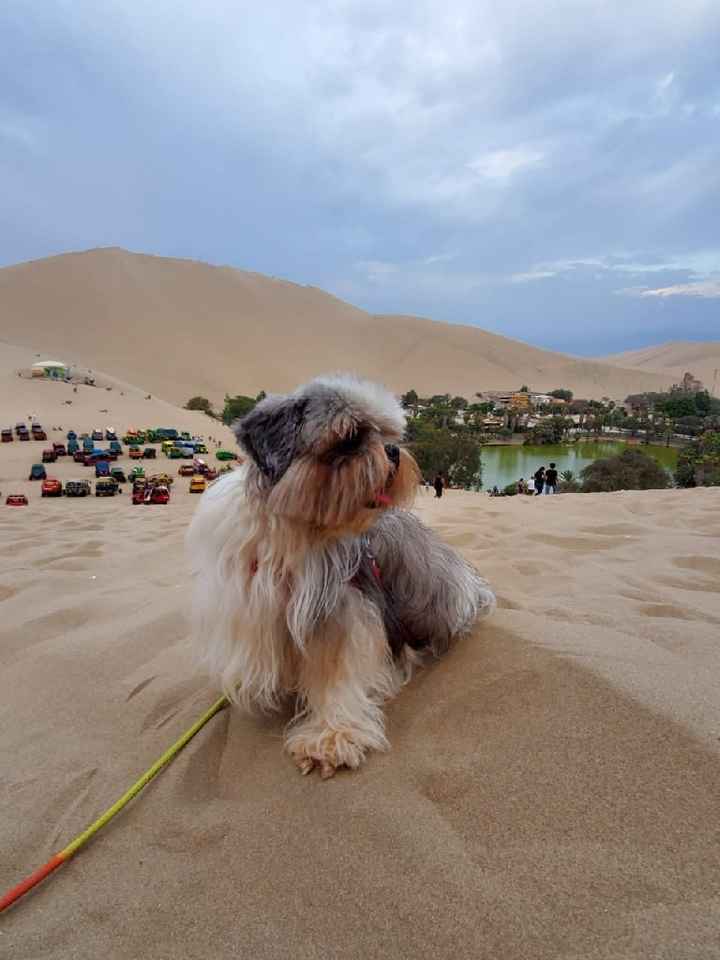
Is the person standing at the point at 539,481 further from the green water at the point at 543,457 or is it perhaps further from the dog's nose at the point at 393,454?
the green water at the point at 543,457

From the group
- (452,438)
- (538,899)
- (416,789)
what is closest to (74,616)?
(416,789)

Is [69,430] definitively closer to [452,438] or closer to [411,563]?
[452,438]

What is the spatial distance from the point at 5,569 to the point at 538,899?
15.9 feet

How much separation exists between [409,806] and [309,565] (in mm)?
893

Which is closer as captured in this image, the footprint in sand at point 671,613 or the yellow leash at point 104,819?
the yellow leash at point 104,819

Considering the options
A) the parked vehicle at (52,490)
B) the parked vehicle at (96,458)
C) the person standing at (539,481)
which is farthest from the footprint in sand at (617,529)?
the parked vehicle at (96,458)

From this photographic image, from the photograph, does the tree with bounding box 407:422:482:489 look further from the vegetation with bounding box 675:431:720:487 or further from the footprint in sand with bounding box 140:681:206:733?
the footprint in sand with bounding box 140:681:206:733

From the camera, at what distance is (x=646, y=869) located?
4.33 feet

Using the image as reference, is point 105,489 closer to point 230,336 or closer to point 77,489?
point 77,489

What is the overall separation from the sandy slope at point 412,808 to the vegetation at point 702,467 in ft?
78.1

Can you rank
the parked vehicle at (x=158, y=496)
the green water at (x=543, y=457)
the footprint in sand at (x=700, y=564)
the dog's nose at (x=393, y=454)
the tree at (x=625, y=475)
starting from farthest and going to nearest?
the green water at (x=543, y=457) < the tree at (x=625, y=475) < the parked vehicle at (x=158, y=496) < the footprint in sand at (x=700, y=564) < the dog's nose at (x=393, y=454)

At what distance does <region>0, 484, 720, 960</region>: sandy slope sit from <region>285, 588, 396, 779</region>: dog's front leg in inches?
3.4

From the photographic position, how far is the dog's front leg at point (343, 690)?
1.98 meters

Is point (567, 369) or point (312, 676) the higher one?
point (567, 369)
